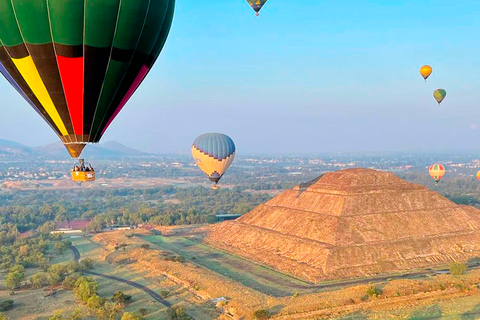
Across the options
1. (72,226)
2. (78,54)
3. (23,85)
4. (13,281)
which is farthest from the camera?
(72,226)

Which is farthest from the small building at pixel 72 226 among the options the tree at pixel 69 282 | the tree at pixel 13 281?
the tree at pixel 69 282

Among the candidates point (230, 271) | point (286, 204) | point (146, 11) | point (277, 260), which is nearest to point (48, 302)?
point (230, 271)

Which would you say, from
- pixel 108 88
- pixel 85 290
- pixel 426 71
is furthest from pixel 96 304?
pixel 426 71

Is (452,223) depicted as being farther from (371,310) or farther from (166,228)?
(166,228)

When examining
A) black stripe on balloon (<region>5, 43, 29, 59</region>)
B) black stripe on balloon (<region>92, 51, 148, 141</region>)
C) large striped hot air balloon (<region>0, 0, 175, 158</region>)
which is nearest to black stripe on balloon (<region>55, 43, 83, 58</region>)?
large striped hot air balloon (<region>0, 0, 175, 158</region>)

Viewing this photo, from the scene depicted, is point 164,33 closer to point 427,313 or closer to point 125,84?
point 125,84

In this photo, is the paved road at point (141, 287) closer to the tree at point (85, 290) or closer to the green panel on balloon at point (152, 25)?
the tree at point (85, 290)

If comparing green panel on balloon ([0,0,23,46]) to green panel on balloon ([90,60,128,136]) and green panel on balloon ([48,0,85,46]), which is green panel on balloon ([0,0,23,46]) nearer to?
green panel on balloon ([48,0,85,46])
